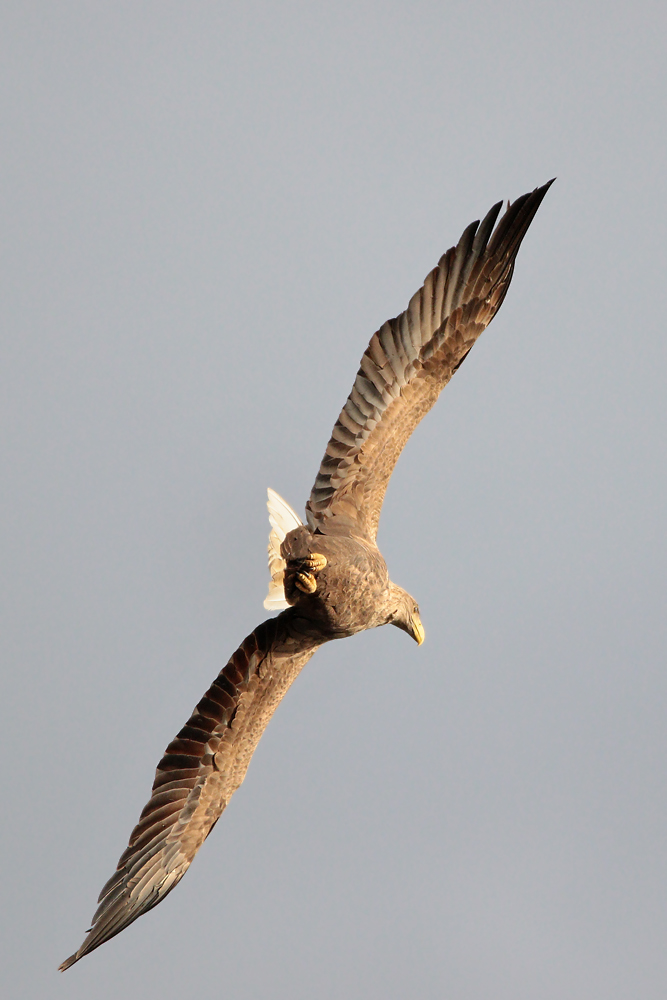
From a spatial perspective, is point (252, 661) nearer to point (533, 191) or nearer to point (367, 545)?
point (367, 545)

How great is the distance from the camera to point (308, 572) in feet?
22.9

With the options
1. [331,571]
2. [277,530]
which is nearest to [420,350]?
[277,530]

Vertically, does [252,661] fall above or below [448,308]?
below

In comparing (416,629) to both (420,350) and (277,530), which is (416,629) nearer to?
(277,530)

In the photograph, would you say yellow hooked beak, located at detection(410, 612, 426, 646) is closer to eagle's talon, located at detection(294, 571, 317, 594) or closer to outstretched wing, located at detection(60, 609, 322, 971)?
outstretched wing, located at detection(60, 609, 322, 971)

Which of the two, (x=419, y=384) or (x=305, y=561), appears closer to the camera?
(x=305, y=561)

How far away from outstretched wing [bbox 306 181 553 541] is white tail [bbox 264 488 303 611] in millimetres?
640

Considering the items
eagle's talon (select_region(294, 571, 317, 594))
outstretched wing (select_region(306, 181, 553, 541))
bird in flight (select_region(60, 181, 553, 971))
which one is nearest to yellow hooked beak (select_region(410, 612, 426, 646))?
bird in flight (select_region(60, 181, 553, 971))

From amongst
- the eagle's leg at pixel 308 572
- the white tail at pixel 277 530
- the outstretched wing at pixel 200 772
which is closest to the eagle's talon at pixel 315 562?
the eagle's leg at pixel 308 572

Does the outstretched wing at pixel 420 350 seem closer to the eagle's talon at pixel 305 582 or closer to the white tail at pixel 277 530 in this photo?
the white tail at pixel 277 530

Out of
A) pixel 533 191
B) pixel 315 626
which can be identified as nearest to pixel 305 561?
pixel 315 626

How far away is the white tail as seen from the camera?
29.1 ft

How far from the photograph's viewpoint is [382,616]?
809cm

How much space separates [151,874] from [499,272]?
475cm
